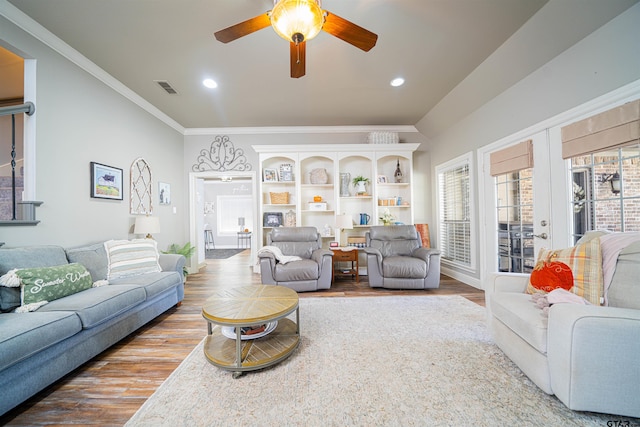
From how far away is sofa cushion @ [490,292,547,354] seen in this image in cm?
139

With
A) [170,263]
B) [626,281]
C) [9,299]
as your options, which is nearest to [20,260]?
[9,299]

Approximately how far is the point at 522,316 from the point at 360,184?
335cm

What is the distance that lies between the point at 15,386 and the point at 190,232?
3.70 metres

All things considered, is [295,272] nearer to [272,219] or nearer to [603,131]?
[272,219]

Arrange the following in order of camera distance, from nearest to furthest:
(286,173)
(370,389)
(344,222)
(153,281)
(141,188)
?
(370,389)
(153,281)
(141,188)
(344,222)
(286,173)

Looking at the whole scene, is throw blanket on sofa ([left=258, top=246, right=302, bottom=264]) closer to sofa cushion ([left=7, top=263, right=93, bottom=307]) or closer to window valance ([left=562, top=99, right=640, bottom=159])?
sofa cushion ([left=7, top=263, right=93, bottom=307])

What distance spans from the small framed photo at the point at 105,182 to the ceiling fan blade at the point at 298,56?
268cm

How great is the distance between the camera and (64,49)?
245 centimetres

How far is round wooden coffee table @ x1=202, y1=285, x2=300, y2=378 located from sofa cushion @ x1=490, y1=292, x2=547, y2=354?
150 cm

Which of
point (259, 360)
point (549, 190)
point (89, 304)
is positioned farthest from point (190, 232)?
point (549, 190)

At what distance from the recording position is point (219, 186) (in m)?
9.35

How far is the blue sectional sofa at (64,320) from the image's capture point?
132cm

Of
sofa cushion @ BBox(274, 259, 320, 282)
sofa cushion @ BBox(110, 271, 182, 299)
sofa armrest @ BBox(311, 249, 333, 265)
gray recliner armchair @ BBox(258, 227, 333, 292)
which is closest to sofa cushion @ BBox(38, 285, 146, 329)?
sofa cushion @ BBox(110, 271, 182, 299)

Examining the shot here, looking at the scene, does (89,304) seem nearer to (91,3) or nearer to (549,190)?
(91,3)
